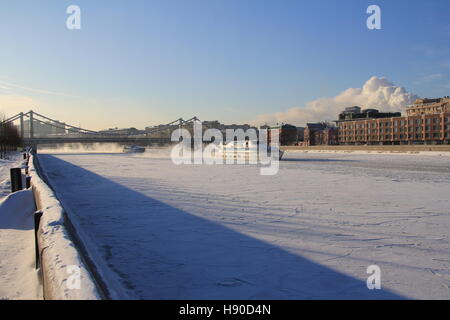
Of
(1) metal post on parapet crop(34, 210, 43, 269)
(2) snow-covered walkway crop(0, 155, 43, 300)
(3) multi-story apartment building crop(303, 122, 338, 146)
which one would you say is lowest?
(2) snow-covered walkway crop(0, 155, 43, 300)

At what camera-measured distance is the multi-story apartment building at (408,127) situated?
3179 inches

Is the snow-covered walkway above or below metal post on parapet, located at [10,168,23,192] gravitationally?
below

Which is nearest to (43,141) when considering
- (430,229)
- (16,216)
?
(16,216)

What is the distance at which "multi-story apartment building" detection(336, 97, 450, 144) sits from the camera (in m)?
80.8

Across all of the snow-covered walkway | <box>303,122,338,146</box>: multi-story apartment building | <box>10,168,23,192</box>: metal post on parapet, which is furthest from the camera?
<box>303,122,338,146</box>: multi-story apartment building

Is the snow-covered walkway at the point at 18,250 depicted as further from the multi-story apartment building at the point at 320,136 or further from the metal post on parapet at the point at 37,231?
the multi-story apartment building at the point at 320,136

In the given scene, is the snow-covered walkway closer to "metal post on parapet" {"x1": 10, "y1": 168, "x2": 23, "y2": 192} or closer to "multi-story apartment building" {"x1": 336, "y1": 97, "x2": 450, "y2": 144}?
"metal post on parapet" {"x1": 10, "y1": 168, "x2": 23, "y2": 192}

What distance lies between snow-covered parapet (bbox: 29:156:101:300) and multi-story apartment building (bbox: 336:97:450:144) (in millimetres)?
87642

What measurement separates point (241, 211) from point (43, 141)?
80.8 metres

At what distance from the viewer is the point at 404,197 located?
8.98m

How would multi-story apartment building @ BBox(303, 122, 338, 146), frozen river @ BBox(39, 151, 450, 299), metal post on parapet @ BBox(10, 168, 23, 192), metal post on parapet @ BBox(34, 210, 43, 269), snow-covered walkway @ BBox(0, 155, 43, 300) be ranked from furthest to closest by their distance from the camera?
multi-story apartment building @ BBox(303, 122, 338, 146), metal post on parapet @ BBox(10, 168, 23, 192), metal post on parapet @ BBox(34, 210, 43, 269), snow-covered walkway @ BBox(0, 155, 43, 300), frozen river @ BBox(39, 151, 450, 299)

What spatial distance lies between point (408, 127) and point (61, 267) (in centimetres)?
9773

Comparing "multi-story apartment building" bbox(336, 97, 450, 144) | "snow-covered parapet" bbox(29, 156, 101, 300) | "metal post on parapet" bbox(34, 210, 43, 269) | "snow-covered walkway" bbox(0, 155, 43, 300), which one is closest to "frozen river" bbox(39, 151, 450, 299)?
"snow-covered parapet" bbox(29, 156, 101, 300)
